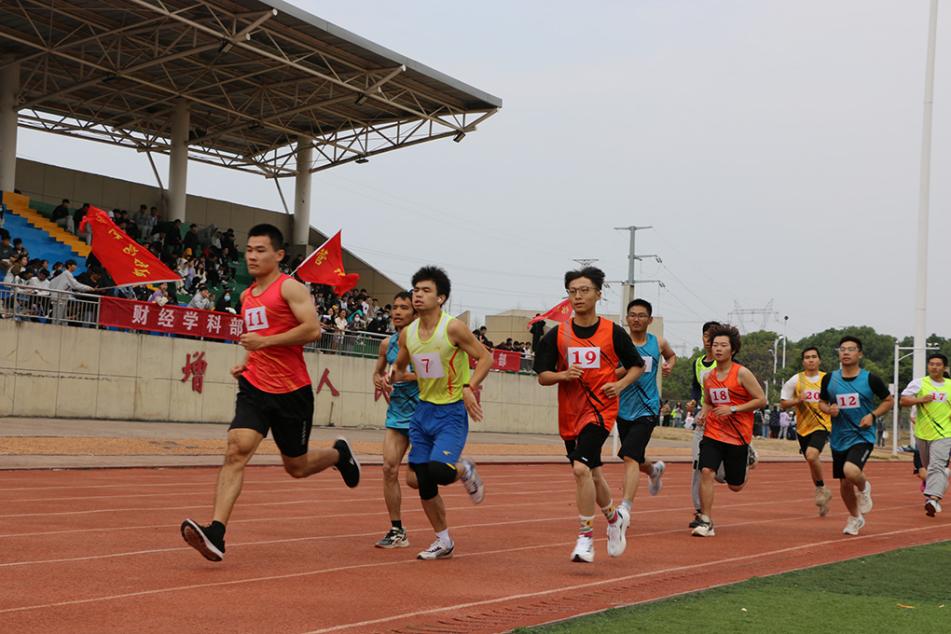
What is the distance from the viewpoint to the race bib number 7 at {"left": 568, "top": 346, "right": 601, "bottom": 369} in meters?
8.91

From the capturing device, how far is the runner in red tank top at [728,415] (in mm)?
11664

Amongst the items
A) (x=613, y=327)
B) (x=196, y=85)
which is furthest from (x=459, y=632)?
(x=196, y=85)

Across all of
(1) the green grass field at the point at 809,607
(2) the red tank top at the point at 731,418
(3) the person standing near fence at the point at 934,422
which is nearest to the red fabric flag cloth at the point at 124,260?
(3) the person standing near fence at the point at 934,422

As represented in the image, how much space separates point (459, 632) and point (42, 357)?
20601 millimetres

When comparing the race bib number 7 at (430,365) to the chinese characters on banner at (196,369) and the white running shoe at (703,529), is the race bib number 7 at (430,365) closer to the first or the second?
the white running shoe at (703,529)

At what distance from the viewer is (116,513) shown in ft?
37.9

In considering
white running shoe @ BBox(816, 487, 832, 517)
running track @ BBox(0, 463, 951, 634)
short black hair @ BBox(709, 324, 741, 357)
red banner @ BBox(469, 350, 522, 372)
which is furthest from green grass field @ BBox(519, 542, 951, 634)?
Result: red banner @ BBox(469, 350, 522, 372)

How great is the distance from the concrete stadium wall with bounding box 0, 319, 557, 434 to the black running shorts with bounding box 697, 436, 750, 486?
1665cm

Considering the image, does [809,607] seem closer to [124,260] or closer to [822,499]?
[822,499]

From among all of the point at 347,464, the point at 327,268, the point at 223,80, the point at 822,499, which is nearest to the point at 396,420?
the point at 347,464

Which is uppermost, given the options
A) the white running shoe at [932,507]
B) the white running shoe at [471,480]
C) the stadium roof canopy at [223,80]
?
the stadium roof canopy at [223,80]

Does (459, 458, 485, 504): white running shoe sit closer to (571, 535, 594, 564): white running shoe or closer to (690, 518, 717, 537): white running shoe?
(571, 535, 594, 564): white running shoe

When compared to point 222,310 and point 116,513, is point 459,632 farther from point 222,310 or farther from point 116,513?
point 222,310

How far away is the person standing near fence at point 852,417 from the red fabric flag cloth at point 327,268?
820 inches
